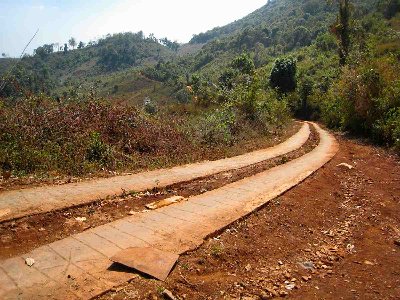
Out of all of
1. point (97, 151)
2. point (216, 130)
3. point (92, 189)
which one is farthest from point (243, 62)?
point (92, 189)

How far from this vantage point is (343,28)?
30.0m

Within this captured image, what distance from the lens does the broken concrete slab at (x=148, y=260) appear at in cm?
384

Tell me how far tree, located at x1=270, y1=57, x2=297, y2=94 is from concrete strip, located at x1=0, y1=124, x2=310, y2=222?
104ft

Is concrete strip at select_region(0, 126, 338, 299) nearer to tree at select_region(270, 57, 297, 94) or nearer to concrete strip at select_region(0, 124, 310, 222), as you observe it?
concrete strip at select_region(0, 124, 310, 222)

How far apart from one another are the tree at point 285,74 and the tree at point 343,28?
30.0ft

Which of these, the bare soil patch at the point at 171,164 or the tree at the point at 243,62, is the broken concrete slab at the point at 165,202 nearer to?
the bare soil patch at the point at 171,164

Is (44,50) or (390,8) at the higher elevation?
(44,50)

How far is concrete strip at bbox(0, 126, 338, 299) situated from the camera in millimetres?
3482

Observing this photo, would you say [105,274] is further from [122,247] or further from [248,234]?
[248,234]

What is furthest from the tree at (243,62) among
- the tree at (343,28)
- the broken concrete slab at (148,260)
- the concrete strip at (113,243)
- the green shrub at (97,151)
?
the broken concrete slab at (148,260)

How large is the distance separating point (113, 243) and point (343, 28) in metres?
30.6

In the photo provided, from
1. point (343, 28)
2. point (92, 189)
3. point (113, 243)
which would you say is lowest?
point (113, 243)

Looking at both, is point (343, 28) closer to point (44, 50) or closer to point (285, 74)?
point (285, 74)

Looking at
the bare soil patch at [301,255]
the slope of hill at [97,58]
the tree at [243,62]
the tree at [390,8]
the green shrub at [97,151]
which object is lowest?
the bare soil patch at [301,255]
